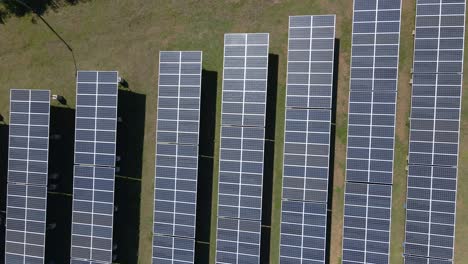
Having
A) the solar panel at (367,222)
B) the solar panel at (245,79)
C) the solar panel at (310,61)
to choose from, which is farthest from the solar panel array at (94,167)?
the solar panel at (367,222)

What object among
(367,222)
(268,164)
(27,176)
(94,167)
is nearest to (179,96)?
(268,164)

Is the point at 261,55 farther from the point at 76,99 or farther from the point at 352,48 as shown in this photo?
the point at 76,99

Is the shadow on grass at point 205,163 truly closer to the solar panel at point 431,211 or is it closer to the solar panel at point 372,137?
the solar panel at point 372,137

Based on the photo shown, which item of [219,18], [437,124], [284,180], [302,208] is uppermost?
[219,18]

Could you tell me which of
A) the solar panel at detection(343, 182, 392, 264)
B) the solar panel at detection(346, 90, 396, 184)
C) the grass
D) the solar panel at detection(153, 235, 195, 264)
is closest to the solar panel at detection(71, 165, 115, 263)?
the grass

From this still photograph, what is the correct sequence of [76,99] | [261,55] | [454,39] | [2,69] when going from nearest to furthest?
[454,39] → [261,55] → [76,99] → [2,69]

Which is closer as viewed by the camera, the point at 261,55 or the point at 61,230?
the point at 261,55

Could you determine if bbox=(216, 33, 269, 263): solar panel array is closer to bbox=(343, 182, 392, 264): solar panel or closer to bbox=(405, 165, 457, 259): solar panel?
bbox=(343, 182, 392, 264): solar panel

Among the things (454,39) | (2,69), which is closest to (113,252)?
(2,69)
